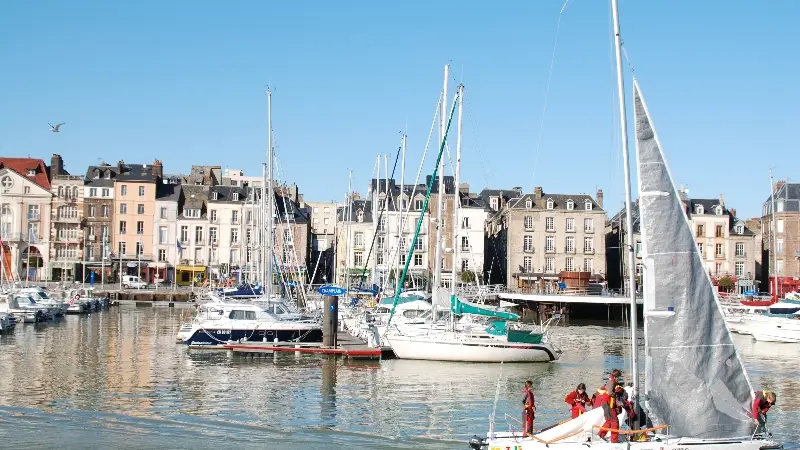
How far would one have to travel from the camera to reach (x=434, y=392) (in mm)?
30844

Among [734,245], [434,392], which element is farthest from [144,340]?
[734,245]

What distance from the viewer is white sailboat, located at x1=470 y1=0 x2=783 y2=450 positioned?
1698 centimetres

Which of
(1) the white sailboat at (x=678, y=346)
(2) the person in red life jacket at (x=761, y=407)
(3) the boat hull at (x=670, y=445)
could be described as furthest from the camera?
(2) the person in red life jacket at (x=761, y=407)

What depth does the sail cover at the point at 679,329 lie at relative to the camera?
17000mm

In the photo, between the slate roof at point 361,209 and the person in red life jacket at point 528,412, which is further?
the slate roof at point 361,209

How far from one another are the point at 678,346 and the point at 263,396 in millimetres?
15865

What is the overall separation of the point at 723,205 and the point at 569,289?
2545 centimetres

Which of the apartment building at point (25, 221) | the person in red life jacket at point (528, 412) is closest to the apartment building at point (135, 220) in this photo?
the apartment building at point (25, 221)

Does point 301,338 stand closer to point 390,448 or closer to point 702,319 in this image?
point 390,448

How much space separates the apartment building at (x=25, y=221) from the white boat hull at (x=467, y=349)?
228 ft

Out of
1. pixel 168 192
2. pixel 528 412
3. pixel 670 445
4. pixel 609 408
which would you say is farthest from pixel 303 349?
pixel 168 192

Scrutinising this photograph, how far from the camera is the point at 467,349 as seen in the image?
3847 cm

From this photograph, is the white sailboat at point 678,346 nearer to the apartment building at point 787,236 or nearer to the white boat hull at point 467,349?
the white boat hull at point 467,349

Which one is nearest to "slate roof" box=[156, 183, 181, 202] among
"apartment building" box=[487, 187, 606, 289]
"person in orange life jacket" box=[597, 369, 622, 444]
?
"apartment building" box=[487, 187, 606, 289]
